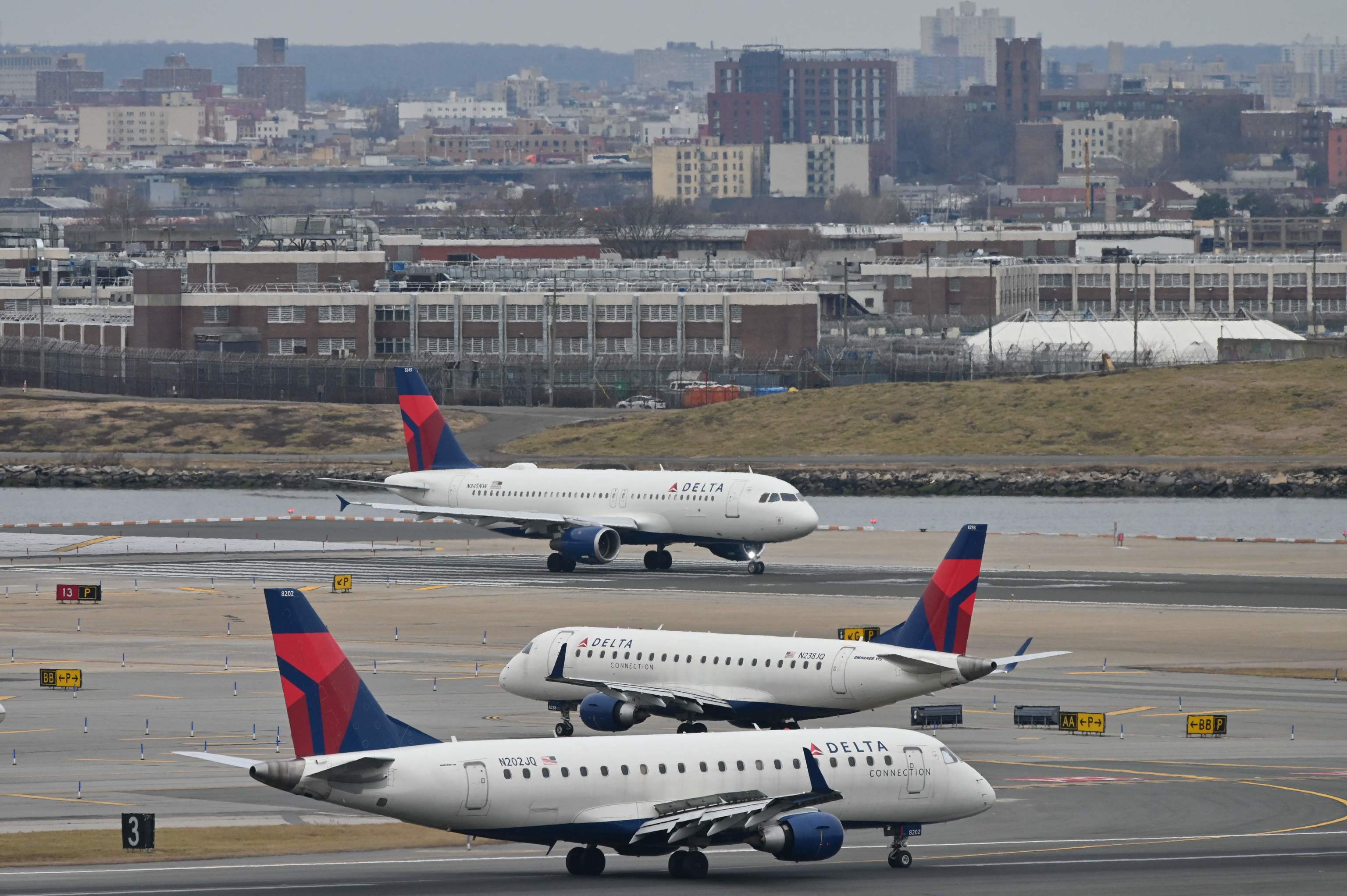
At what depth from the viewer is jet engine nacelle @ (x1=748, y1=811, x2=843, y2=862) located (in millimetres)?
40344

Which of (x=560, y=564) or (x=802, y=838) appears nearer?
(x=802, y=838)

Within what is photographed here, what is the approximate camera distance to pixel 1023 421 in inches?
5945

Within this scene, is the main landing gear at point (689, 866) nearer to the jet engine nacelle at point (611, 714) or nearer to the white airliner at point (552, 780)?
the white airliner at point (552, 780)

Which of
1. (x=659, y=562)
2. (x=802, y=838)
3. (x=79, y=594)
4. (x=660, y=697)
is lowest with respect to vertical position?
(x=659, y=562)

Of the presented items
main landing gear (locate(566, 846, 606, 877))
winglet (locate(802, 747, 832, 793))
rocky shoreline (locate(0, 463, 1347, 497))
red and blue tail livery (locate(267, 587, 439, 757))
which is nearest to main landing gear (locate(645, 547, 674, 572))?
rocky shoreline (locate(0, 463, 1347, 497))

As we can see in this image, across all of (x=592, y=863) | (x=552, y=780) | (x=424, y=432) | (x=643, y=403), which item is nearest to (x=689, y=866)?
(x=592, y=863)

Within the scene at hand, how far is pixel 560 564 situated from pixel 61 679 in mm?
33176

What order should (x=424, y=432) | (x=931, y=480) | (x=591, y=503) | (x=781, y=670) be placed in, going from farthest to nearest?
1. (x=931, y=480)
2. (x=424, y=432)
3. (x=591, y=503)
4. (x=781, y=670)

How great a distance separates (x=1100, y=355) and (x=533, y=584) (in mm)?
115819

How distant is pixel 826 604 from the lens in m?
84.2

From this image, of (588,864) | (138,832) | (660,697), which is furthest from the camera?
(660,697)

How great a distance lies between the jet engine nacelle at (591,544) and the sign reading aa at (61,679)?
30.5 meters

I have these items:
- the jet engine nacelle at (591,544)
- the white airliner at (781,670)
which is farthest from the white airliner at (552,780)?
the jet engine nacelle at (591,544)

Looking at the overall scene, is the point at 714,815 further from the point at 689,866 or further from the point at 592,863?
the point at 592,863
